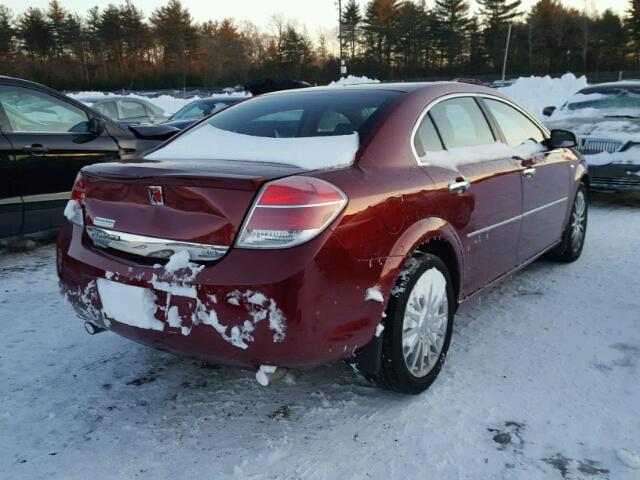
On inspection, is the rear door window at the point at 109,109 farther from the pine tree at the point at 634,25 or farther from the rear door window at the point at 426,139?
the pine tree at the point at 634,25

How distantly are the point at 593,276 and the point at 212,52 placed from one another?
66.0m

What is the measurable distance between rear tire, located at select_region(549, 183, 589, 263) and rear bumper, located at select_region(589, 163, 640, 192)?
6.87 feet

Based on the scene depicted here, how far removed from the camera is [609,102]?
7.98 metres

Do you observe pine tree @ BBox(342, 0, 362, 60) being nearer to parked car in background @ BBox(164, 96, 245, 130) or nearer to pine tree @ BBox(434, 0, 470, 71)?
pine tree @ BBox(434, 0, 470, 71)

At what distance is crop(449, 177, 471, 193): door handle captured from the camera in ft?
9.33

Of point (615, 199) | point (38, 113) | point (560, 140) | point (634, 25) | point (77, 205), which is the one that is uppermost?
point (634, 25)

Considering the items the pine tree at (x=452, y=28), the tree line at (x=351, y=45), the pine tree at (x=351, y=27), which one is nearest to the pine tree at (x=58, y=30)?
the tree line at (x=351, y=45)

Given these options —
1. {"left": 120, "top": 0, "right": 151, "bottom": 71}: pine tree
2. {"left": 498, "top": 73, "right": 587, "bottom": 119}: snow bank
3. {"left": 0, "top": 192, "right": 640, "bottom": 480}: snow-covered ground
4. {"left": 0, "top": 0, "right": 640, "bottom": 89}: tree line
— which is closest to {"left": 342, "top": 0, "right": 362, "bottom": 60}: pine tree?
{"left": 0, "top": 0, "right": 640, "bottom": 89}: tree line

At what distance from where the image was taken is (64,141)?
16.6 ft

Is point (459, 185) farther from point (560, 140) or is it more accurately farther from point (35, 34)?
point (35, 34)

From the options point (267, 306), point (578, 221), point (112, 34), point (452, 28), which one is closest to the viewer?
point (267, 306)

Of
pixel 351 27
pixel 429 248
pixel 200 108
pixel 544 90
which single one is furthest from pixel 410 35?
pixel 429 248

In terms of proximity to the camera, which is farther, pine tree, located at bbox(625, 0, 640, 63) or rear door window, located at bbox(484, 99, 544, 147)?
pine tree, located at bbox(625, 0, 640, 63)

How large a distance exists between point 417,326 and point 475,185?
2.95 feet
